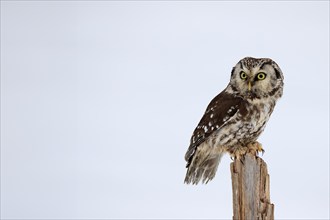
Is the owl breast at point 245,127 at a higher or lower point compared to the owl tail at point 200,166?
higher

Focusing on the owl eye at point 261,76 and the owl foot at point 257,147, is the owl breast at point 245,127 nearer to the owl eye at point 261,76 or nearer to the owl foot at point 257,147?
the owl foot at point 257,147

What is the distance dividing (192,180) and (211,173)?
362 mm

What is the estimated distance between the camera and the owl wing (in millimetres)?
7758

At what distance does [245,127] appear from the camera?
771 cm

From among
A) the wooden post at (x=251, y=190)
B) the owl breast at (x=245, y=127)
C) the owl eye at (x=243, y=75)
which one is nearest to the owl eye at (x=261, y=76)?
the owl eye at (x=243, y=75)

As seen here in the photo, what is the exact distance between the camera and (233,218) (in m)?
4.57

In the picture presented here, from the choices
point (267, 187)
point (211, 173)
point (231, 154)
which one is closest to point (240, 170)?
point (267, 187)

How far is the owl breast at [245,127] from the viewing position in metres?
7.71

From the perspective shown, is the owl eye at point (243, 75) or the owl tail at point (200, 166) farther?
the owl tail at point (200, 166)

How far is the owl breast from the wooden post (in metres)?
2.73

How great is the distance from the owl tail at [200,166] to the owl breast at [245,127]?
0.32m

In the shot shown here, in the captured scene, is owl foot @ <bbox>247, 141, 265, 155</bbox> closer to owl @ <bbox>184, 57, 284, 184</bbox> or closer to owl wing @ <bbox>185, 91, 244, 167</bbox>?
owl @ <bbox>184, 57, 284, 184</bbox>

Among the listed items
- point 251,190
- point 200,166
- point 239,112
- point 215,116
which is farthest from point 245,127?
point 251,190

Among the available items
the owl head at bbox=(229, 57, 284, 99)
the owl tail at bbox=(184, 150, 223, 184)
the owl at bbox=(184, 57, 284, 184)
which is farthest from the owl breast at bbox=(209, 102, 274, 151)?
the owl tail at bbox=(184, 150, 223, 184)
